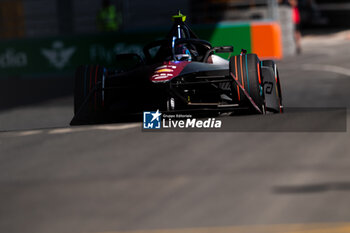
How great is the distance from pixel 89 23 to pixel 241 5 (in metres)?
7.48

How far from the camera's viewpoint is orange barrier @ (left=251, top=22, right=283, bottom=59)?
69.6ft

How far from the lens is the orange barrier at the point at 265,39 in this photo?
21.2 m

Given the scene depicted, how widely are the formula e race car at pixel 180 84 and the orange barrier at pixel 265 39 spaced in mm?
10850

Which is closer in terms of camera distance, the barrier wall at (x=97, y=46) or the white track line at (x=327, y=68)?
the white track line at (x=327, y=68)

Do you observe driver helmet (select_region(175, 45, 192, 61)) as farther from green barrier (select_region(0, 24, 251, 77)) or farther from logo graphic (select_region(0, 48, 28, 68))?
logo graphic (select_region(0, 48, 28, 68))

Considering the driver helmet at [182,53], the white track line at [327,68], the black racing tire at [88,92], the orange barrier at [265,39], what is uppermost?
the driver helmet at [182,53]

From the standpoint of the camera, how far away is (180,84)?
945 centimetres

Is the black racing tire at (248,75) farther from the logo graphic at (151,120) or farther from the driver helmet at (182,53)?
the logo graphic at (151,120)

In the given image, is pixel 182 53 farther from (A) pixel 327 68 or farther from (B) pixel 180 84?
(A) pixel 327 68

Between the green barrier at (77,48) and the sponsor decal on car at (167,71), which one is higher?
the sponsor decal on car at (167,71)

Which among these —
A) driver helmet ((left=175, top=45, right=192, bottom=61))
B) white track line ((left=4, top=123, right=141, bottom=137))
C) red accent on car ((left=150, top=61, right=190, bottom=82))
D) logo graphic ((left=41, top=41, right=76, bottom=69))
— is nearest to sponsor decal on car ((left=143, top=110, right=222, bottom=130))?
red accent on car ((left=150, top=61, right=190, bottom=82))

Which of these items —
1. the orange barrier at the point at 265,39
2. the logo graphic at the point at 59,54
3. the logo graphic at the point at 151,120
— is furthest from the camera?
the logo graphic at the point at 59,54

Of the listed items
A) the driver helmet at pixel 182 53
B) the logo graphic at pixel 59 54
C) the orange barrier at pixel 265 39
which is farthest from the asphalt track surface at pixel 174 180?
the logo graphic at pixel 59 54

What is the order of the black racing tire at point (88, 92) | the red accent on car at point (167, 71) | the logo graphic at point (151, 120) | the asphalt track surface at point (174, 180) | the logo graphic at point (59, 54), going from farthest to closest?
the logo graphic at point (59, 54) → the black racing tire at point (88, 92) → the logo graphic at point (151, 120) → the red accent on car at point (167, 71) → the asphalt track surface at point (174, 180)
